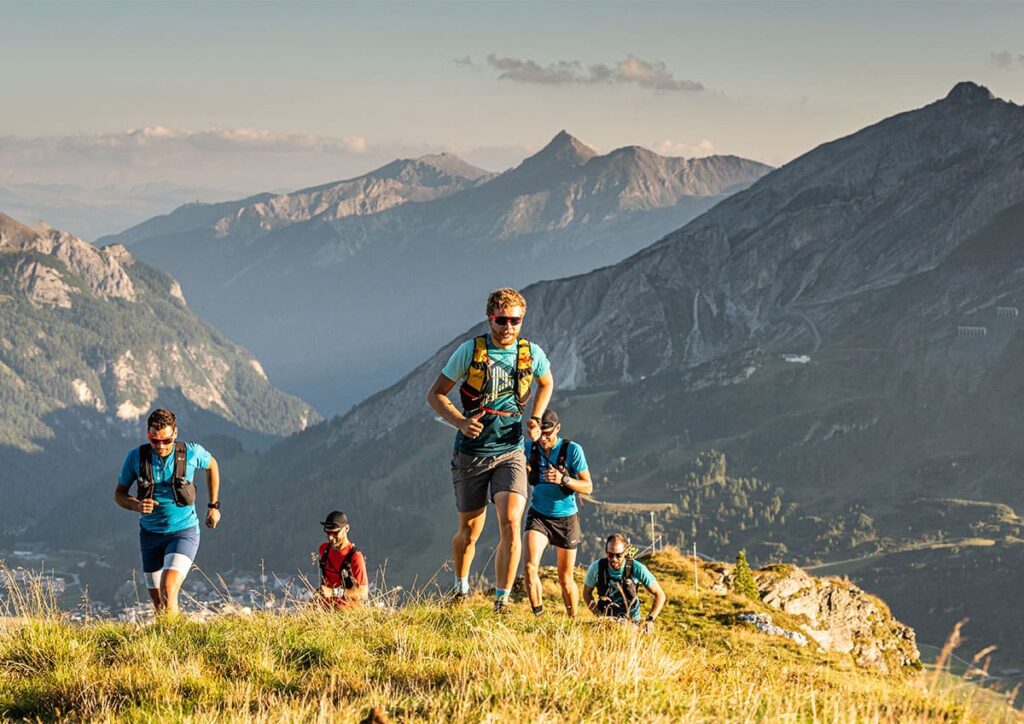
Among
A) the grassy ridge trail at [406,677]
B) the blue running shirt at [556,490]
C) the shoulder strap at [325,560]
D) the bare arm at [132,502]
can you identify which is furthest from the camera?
the blue running shirt at [556,490]

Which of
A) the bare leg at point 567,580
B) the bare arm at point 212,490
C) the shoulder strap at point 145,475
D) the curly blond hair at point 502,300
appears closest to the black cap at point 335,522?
the bare arm at point 212,490

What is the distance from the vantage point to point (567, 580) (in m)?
15.4

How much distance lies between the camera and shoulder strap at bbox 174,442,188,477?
13.8 metres

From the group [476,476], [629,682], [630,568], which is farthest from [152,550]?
[629,682]

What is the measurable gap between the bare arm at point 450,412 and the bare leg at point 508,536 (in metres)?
1.07

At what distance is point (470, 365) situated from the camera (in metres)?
13.2

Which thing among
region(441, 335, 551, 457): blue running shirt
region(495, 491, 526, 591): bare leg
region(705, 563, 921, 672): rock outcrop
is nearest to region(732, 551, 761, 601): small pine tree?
region(705, 563, 921, 672): rock outcrop

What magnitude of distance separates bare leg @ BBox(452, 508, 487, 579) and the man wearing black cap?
1.36 m

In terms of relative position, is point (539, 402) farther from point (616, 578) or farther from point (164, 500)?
point (164, 500)

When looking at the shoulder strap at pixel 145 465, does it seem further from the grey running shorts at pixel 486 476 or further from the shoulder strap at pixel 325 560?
the grey running shorts at pixel 486 476

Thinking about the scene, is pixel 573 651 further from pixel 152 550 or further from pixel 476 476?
pixel 152 550

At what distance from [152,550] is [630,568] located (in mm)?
7009

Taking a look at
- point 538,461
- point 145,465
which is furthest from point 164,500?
point 538,461

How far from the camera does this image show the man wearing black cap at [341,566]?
1470 cm
